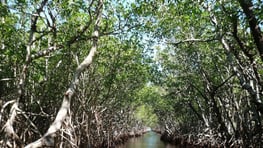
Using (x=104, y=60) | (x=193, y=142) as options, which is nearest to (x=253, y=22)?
(x=104, y=60)

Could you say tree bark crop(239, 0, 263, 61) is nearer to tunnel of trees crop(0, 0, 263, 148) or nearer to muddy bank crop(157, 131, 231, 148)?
tunnel of trees crop(0, 0, 263, 148)

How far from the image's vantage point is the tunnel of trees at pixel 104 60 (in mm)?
8242

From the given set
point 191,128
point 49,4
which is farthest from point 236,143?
point 191,128

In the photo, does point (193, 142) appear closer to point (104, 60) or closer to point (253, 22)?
point (104, 60)

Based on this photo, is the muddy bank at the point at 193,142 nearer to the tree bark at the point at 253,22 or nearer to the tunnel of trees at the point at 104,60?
the tunnel of trees at the point at 104,60

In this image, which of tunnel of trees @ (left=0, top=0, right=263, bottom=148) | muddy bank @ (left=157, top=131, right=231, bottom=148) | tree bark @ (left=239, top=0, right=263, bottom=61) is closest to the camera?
tree bark @ (left=239, top=0, right=263, bottom=61)

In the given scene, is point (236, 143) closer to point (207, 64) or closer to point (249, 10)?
point (207, 64)

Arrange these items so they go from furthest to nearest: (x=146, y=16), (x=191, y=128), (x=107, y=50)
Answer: (x=191, y=128)
(x=107, y=50)
(x=146, y=16)

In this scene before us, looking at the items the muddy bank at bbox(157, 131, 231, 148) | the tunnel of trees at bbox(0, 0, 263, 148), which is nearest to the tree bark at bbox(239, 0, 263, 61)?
the tunnel of trees at bbox(0, 0, 263, 148)

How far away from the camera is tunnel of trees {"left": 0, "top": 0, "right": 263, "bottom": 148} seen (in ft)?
27.0

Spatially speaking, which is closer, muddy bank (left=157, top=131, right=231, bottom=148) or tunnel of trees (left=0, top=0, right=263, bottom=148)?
tunnel of trees (left=0, top=0, right=263, bottom=148)

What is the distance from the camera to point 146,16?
11852 mm

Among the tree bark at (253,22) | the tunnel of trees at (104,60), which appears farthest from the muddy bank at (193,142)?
the tree bark at (253,22)

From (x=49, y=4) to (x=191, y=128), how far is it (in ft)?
70.8
